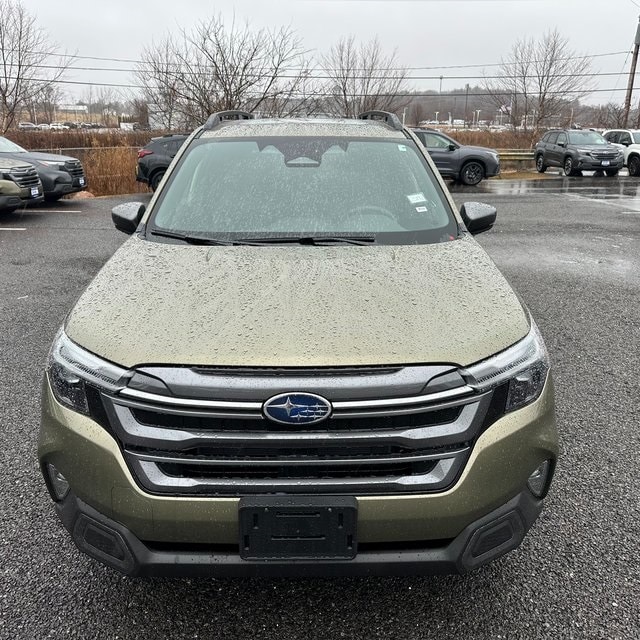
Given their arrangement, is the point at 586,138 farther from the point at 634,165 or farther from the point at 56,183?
the point at 56,183

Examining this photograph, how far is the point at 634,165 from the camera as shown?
22359mm

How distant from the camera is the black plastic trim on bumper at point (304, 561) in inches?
69.7

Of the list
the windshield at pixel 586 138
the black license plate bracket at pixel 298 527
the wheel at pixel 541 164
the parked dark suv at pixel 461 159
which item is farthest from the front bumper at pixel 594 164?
the black license plate bracket at pixel 298 527

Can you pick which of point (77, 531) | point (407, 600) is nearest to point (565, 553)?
point (407, 600)

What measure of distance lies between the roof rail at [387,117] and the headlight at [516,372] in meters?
2.33

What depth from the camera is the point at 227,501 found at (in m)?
1.74

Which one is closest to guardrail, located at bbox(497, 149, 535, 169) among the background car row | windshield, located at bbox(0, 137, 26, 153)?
the background car row

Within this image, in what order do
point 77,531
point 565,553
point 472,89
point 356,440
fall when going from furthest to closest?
point 472,89
point 565,553
point 77,531
point 356,440

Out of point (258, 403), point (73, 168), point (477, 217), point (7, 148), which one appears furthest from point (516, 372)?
point (7, 148)

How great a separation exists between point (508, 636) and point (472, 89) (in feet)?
215

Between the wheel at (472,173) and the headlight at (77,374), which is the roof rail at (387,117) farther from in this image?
the wheel at (472,173)

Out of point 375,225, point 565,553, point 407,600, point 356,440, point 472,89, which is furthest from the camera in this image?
point 472,89

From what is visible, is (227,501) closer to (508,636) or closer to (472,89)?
(508,636)

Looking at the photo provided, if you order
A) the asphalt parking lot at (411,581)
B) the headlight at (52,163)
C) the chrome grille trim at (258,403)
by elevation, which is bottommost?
the asphalt parking lot at (411,581)
